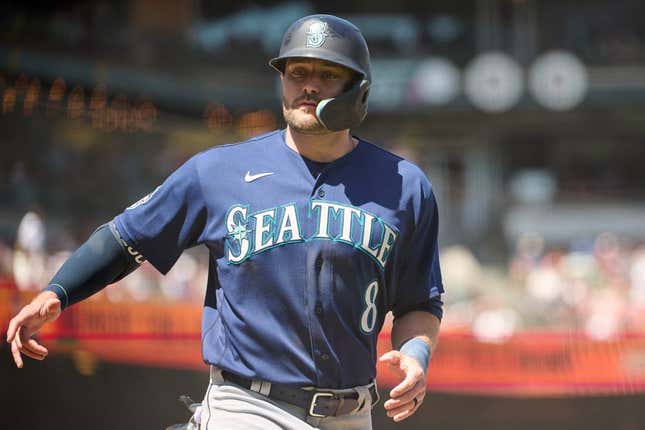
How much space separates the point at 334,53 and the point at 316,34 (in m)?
0.07

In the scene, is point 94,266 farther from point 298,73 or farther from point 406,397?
point 406,397

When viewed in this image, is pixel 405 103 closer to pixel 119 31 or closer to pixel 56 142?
pixel 119 31

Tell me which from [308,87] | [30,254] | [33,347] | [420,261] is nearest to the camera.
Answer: [33,347]

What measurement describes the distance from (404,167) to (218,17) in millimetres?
20160

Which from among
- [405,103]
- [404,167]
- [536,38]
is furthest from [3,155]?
[536,38]

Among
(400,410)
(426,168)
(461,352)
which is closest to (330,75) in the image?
(400,410)

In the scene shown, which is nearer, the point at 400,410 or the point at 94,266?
the point at 400,410

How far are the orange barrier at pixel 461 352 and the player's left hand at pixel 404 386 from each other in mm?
3025

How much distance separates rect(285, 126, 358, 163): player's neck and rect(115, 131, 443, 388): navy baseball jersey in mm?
26

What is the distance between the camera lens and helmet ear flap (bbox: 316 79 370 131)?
261cm

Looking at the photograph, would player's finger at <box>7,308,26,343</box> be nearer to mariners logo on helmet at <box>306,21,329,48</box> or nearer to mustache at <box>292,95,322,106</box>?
mustache at <box>292,95,322,106</box>

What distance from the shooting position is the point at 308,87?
2650 millimetres

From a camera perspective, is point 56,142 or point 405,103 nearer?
point 56,142

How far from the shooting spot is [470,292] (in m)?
11.5
